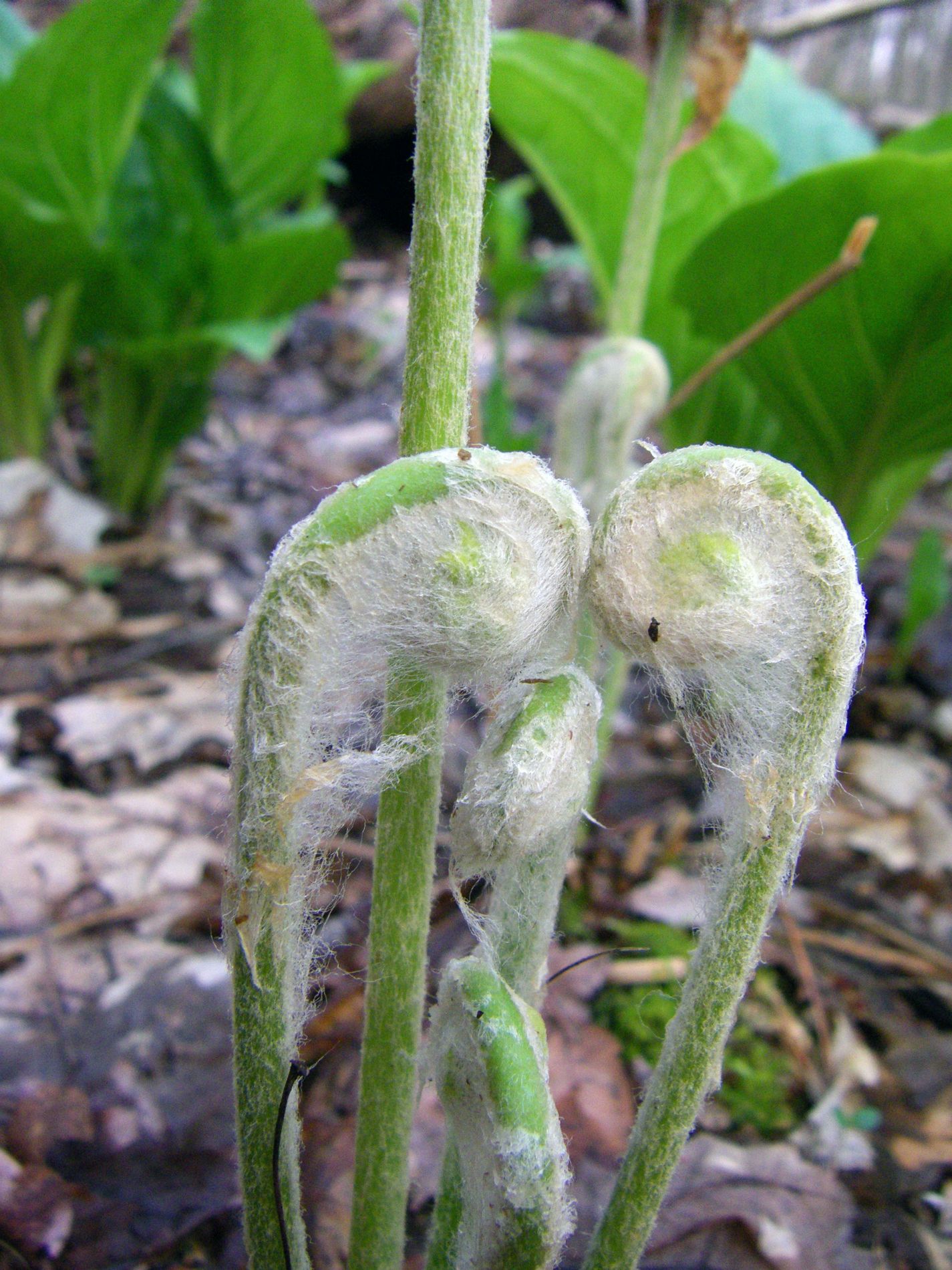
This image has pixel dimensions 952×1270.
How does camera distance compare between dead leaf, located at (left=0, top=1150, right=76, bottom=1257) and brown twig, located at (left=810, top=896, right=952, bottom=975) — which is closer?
dead leaf, located at (left=0, top=1150, right=76, bottom=1257)

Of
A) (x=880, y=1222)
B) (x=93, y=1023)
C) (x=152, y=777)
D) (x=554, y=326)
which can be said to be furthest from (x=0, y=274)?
(x=554, y=326)

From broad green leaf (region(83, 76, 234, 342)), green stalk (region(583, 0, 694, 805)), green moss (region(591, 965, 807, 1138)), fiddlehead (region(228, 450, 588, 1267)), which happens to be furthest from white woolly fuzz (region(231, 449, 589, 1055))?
broad green leaf (region(83, 76, 234, 342))

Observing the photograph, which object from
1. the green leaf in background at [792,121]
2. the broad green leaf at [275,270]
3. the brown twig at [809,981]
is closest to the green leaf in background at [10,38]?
the broad green leaf at [275,270]

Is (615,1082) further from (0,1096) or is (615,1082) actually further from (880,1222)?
(0,1096)

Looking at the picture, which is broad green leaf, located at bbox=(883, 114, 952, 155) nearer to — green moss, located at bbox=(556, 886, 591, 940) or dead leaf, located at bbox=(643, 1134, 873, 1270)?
green moss, located at bbox=(556, 886, 591, 940)

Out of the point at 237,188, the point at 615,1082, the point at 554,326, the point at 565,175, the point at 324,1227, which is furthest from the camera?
the point at 554,326

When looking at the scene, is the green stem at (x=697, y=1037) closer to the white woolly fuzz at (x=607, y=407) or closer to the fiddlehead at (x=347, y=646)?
the fiddlehead at (x=347, y=646)
